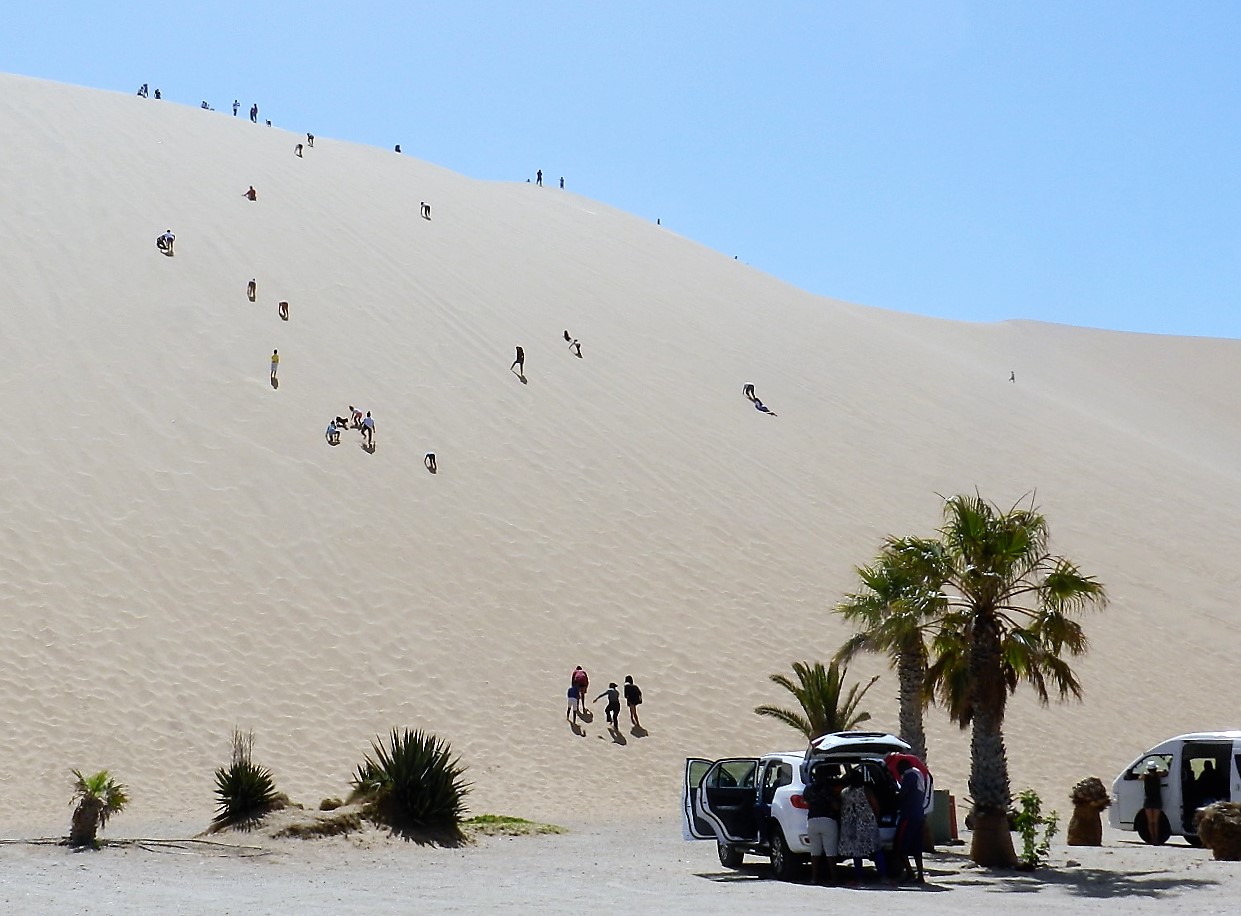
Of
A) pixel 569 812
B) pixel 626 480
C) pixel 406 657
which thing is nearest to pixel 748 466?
pixel 626 480

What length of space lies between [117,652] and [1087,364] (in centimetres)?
5391

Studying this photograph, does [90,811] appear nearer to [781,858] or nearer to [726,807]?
[726,807]

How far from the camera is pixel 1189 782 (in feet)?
49.1

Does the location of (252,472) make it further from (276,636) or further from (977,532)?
(977,532)

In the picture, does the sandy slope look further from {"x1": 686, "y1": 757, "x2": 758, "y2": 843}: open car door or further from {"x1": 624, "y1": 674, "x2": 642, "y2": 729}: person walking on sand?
{"x1": 686, "y1": 757, "x2": 758, "y2": 843}: open car door

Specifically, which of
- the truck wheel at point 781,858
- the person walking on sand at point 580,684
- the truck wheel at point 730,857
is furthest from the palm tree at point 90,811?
the person walking on sand at point 580,684

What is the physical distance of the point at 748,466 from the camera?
1210 inches

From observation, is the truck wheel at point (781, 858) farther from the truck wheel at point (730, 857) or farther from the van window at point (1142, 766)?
the van window at point (1142, 766)

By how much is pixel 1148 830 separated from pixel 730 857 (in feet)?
17.8

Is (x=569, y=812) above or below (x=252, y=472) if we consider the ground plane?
below

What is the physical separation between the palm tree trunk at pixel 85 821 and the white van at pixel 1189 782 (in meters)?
10.6

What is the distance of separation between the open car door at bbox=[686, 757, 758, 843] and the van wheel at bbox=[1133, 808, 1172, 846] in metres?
5.14

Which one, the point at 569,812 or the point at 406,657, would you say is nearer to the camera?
the point at 569,812

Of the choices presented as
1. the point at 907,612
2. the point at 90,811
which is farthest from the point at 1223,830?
the point at 90,811
